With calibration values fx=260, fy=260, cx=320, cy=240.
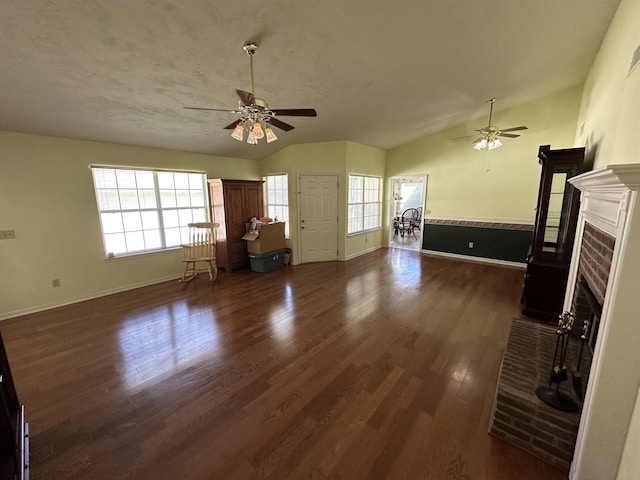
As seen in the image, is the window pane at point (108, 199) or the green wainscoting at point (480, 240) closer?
the window pane at point (108, 199)

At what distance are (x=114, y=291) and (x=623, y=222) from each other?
559 cm

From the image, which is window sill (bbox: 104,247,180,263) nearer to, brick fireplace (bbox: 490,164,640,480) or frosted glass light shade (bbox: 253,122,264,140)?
frosted glass light shade (bbox: 253,122,264,140)

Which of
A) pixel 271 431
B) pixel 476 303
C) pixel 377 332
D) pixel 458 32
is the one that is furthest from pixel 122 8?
pixel 476 303

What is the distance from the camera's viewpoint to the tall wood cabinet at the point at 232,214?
494 cm

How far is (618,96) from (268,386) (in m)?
3.70

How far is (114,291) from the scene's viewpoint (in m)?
4.13

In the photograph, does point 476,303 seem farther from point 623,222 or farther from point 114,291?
point 114,291

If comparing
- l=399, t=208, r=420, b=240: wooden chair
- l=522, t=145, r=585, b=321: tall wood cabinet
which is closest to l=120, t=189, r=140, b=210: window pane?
l=522, t=145, r=585, b=321: tall wood cabinet

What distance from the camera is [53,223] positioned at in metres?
3.55

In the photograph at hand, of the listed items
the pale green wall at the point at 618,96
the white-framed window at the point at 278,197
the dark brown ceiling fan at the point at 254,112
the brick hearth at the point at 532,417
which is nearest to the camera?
the brick hearth at the point at 532,417

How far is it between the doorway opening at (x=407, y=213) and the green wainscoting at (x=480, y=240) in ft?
1.19

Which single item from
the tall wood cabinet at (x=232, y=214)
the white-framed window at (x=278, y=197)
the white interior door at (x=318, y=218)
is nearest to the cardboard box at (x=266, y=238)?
the tall wood cabinet at (x=232, y=214)

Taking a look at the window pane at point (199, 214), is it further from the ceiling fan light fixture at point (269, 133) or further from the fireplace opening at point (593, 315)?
the fireplace opening at point (593, 315)

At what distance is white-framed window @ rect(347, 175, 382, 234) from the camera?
6.05 metres
